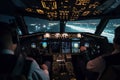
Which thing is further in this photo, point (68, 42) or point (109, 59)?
point (68, 42)

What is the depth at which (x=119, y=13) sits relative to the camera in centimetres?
1151

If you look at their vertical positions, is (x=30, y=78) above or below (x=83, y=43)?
above

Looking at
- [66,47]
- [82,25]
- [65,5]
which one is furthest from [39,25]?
[66,47]

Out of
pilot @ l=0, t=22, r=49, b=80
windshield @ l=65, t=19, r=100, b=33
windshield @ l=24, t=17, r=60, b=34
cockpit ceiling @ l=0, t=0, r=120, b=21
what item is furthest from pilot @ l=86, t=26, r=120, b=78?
windshield @ l=65, t=19, r=100, b=33

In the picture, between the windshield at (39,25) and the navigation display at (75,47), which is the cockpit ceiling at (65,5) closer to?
the windshield at (39,25)

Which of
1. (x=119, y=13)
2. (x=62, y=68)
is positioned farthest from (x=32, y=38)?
(x=119, y=13)

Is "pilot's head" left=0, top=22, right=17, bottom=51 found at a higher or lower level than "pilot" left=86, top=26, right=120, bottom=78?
higher

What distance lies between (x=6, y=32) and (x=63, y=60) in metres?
4.99

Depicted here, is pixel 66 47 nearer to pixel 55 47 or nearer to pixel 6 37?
pixel 55 47

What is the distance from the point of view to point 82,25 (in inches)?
584

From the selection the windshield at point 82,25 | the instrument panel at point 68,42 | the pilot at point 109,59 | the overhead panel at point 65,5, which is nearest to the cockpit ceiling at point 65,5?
the overhead panel at point 65,5

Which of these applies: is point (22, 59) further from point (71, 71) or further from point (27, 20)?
point (27, 20)

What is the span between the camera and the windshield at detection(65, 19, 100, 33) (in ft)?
41.5

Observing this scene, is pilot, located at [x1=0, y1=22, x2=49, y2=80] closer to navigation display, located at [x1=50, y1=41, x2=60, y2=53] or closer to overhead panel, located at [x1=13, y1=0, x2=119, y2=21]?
overhead panel, located at [x1=13, y1=0, x2=119, y2=21]
